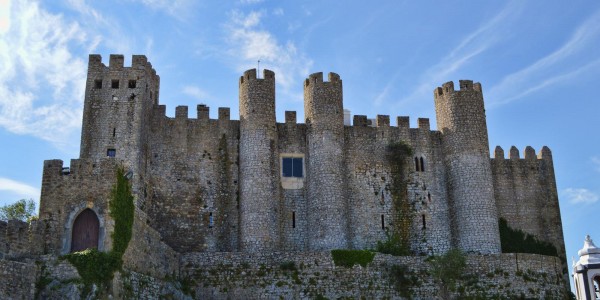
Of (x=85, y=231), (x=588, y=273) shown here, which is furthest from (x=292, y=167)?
(x=588, y=273)

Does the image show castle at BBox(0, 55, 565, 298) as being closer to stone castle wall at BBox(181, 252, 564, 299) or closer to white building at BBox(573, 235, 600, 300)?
stone castle wall at BBox(181, 252, 564, 299)

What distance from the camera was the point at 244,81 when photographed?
39094 millimetres

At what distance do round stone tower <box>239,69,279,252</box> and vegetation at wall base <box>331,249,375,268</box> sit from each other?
3.83 meters

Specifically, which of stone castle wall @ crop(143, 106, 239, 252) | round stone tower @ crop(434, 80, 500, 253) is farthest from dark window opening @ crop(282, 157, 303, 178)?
round stone tower @ crop(434, 80, 500, 253)

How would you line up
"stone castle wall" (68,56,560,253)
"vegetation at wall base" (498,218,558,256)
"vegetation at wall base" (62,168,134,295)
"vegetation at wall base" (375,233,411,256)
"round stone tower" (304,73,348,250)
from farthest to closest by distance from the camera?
"vegetation at wall base" (498,218,558,256) < "vegetation at wall base" (375,233,411,256) < "round stone tower" (304,73,348,250) < "stone castle wall" (68,56,560,253) < "vegetation at wall base" (62,168,134,295)

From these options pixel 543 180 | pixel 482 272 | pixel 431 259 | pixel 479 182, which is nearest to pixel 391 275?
pixel 431 259

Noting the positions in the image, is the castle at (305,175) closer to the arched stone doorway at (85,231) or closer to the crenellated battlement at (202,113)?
the crenellated battlement at (202,113)

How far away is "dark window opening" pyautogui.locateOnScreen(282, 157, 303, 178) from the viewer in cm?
3897

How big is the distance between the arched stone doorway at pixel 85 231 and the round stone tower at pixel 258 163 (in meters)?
9.34

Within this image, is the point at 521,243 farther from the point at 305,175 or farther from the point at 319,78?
the point at 319,78

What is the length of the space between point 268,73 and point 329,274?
12097 mm

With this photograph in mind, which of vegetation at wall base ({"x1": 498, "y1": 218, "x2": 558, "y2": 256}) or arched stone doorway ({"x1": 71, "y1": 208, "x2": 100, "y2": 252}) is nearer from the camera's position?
arched stone doorway ({"x1": 71, "y1": 208, "x2": 100, "y2": 252})

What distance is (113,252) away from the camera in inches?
1084

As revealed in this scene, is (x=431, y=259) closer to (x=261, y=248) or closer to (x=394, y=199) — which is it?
(x=394, y=199)
